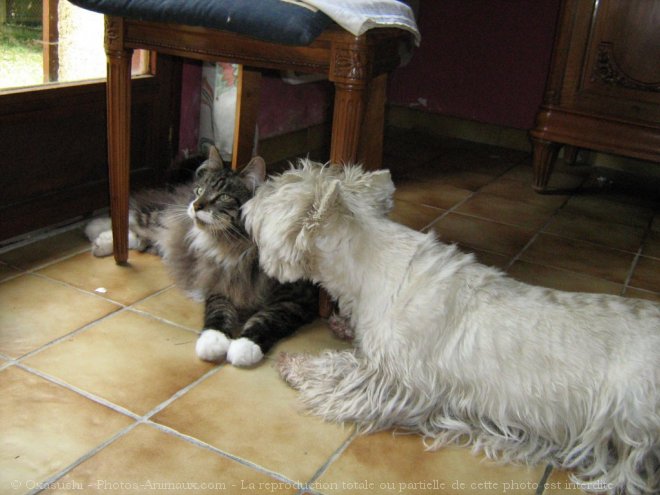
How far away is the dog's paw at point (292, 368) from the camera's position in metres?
1.64

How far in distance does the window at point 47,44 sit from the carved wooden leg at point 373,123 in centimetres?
100

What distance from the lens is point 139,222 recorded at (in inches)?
91.0

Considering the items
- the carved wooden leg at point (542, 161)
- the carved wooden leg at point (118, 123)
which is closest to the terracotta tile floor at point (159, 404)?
the carved wooden leg at point (118, 123)

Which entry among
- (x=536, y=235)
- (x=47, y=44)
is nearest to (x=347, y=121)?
(x=47, y=44)

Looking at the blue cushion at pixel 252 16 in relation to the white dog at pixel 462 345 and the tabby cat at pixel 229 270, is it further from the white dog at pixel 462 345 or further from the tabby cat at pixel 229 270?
the tabby cat at pixel 229 270

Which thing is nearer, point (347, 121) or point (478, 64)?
point (347, 121)

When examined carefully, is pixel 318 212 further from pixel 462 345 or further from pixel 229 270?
pixel 229 270

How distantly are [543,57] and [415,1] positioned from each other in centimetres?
78

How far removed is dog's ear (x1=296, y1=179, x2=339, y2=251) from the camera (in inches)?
55.6

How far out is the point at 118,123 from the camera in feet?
6.56

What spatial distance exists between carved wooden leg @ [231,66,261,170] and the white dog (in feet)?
2.40

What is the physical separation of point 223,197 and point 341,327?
49cm

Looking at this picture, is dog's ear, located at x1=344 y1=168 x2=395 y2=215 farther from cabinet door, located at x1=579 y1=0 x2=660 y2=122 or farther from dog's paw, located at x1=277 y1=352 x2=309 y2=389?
cabinet door, located at x1=579 y1=0 x2=660 y2=122

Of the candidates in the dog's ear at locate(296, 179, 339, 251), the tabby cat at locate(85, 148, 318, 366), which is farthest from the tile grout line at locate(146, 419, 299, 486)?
the dog's ear at locate(296, 179, 339, 251)
